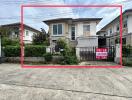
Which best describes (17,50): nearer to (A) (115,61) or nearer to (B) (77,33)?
(A) (115,61)

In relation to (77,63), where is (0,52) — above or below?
above

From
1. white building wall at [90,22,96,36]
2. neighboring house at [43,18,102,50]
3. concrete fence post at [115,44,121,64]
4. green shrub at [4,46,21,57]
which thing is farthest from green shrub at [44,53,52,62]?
white building wall at [90,22,96,36]

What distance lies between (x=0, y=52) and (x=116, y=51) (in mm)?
10522

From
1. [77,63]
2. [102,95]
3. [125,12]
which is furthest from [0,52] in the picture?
[125,12]

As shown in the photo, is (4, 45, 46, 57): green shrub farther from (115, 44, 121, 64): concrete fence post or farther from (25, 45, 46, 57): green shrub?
(115, 44, 121, 64): concrete fence post

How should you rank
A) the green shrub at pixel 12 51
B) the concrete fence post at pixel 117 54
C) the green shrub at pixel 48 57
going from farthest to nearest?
the green shrub at pixel 12 51 → the green shrub at pixel 48 57 → the concrete fence post at pixel 117 54

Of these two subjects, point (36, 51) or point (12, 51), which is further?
point (12, 51)

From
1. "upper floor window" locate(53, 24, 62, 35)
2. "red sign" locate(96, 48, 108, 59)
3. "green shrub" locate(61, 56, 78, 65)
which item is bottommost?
"green shrub" locate(61, 56, 78, 65)

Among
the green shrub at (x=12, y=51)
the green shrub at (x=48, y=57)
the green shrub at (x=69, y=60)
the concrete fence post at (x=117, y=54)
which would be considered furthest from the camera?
the green shrub at (x=12, y=51)

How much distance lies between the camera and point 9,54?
14.8 meters

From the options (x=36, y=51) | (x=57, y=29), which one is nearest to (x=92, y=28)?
(x=57, y=29)

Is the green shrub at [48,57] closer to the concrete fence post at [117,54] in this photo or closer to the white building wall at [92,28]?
the concrete fence post at [117,54]

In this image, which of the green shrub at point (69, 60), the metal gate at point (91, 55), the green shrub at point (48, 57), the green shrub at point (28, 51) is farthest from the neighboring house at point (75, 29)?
the green shrub at point (69, 60)

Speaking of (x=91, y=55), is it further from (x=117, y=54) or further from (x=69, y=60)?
(x=69, y=60)
